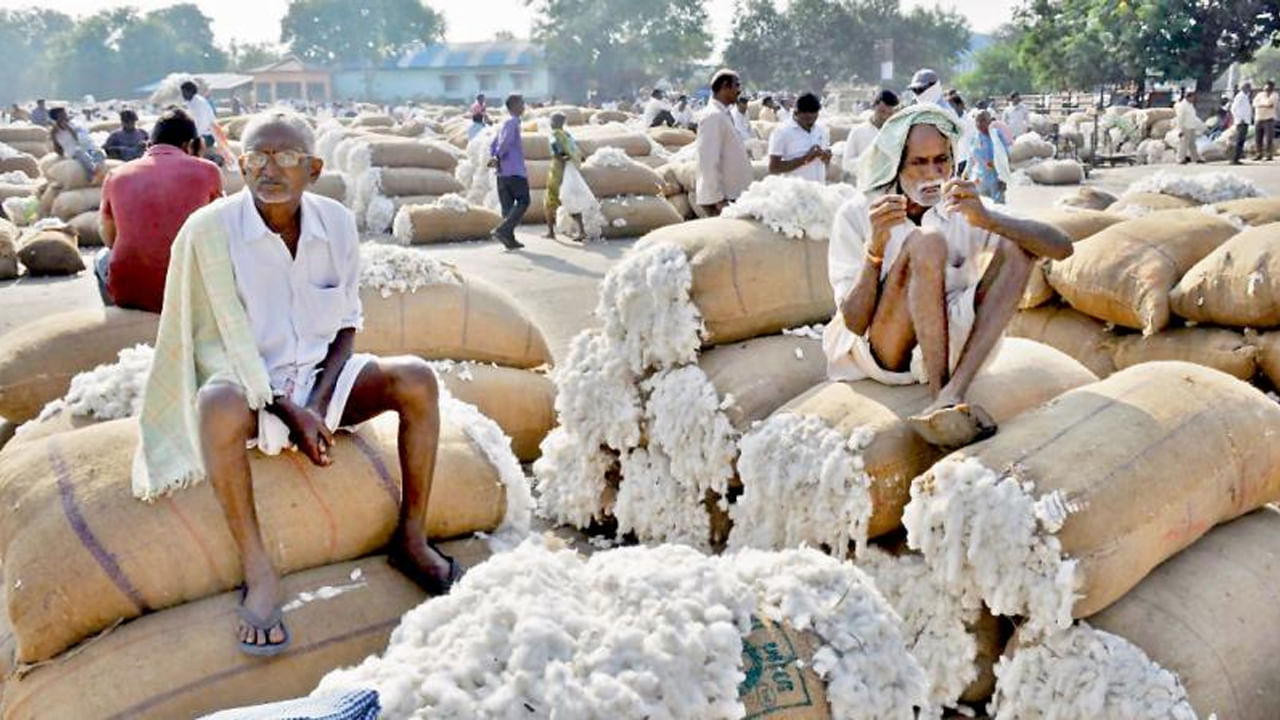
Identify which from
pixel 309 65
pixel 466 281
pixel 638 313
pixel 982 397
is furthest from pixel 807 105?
pixel 309 65

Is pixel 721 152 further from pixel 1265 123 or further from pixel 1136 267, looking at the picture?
pixel 1265 123

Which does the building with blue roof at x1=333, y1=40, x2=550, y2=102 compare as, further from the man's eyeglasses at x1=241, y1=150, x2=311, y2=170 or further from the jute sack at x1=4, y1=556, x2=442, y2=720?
the jute sack at x1=4, y1=556, x2=442, y2=720

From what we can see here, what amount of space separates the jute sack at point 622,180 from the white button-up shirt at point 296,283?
877 cm

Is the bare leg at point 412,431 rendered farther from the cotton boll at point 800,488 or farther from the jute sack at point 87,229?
the jute sack at point 87,229

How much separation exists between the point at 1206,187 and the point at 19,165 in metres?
17.0

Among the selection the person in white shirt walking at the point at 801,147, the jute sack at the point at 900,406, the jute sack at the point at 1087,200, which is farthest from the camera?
the jute sack at the point at 1087,200

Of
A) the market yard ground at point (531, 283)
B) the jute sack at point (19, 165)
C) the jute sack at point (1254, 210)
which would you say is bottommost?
the market yard ground at point (531, 283)

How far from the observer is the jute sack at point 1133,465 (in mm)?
2719

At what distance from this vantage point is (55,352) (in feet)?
13.8

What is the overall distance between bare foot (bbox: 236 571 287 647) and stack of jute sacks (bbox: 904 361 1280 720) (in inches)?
62.9

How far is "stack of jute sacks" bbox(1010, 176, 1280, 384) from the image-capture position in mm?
4371

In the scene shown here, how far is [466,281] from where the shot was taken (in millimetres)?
4840

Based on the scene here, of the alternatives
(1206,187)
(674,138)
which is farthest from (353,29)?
(1206,187)

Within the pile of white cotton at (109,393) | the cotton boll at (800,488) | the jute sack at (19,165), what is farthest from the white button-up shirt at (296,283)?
the jute sack at (19,165)
